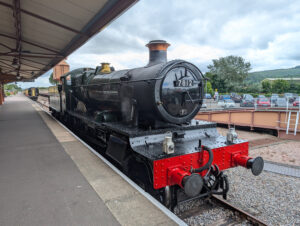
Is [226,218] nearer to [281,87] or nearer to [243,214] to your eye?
[243,214]

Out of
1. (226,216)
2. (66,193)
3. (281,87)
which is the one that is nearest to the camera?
(66,193)

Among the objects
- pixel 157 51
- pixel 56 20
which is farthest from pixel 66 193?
pixel 56 20

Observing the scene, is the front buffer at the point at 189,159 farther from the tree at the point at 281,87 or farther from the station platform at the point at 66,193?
the tree at the point at 281,87

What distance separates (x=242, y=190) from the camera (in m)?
4.88

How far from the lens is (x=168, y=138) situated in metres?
3.45

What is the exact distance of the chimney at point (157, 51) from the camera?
485cm

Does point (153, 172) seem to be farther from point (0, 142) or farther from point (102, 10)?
point (0, 142)

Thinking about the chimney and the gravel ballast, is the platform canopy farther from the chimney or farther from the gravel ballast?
the gravel ballast

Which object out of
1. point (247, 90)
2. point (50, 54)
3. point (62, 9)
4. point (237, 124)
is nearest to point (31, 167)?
point (62, 9)

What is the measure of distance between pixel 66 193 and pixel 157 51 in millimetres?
3491

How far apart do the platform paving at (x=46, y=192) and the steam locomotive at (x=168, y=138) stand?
0.93 meters

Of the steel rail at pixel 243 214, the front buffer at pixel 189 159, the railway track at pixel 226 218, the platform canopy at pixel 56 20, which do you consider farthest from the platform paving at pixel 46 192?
the platform canopy at pixel 56 20

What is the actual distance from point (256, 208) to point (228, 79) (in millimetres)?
51093

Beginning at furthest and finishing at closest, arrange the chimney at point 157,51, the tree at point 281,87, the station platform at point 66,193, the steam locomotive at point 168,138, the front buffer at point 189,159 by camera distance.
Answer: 1. the tree at point 281,87
2. the chimney at point 157,51
3. the steam locomotive at point 168,138
4. the front buffer at point 189,159
5. the station platform at point 66,193
